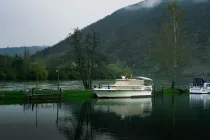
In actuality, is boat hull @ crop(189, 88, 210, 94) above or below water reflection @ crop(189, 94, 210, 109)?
above

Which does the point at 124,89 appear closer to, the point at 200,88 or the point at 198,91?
the point at 198,91

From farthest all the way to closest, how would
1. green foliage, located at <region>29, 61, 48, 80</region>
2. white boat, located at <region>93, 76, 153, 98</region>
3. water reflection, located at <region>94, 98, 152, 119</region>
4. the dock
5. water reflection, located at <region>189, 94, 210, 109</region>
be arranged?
green foliage, located at <region>29, 61, 48, 80</region>, white boat, located at <region>93, 76, 153, 98</region>, the dock, water reflection, located at <region>189, 94, 210, 109</region>, water reflection, located at <region>94, 98, 152, 119</region>

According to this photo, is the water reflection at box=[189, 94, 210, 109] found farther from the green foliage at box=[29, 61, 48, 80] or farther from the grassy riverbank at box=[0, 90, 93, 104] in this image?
the green foliage at box=[29, 61, 48, 80]

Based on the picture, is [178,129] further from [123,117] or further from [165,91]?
[165,91]

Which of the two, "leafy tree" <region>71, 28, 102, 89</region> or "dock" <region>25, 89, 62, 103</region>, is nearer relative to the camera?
"dock" <region>25, 89, 62, 103</region>

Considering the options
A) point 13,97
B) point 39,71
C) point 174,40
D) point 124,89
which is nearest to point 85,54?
point 124,89

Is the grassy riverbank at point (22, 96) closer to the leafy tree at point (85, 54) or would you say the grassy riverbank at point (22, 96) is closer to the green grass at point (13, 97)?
the green grass at point (13, 97)

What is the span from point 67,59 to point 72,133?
33.4 metres

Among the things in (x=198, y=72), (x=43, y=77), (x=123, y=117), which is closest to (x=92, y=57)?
(x=123, y=117)

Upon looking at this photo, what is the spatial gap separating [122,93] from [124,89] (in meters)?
0.63

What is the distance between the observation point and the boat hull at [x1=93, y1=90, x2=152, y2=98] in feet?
147

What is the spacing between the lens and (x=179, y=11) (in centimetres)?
5897

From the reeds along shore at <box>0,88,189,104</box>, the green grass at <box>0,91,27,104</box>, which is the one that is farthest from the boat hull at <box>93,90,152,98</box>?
the green grass at <box>0,91,27,104</box>

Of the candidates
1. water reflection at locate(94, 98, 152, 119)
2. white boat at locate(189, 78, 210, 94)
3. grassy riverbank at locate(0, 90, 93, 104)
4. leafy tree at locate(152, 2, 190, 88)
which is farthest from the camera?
leafy tree at locate(152, 2, 190, 88)
